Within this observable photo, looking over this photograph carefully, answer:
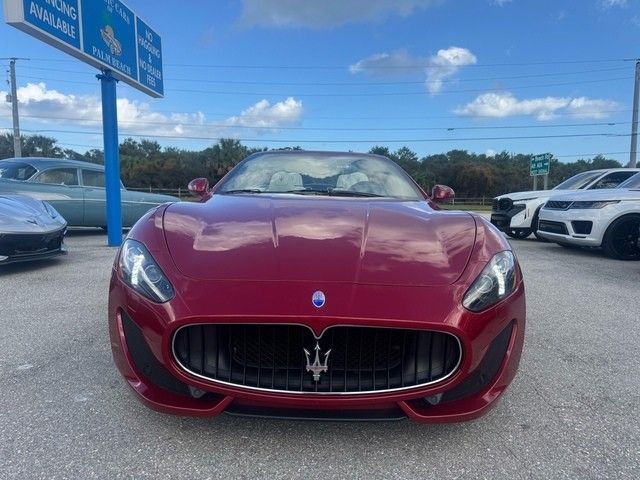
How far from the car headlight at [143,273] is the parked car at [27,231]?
3660 mm

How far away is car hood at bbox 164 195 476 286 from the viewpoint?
5.97 feet

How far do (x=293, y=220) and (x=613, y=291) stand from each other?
4.16 metres

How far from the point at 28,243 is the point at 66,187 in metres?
4.01

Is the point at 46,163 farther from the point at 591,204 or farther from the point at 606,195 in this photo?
the point at 606,195

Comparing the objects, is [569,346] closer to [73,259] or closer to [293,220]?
[293,220]

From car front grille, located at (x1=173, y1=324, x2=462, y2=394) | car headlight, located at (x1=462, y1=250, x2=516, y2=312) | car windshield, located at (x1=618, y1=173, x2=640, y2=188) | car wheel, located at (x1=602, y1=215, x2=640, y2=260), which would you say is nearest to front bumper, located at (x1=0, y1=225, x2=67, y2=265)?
car front grille, located at (x1=173, y1=324, x2=462, y2=394)

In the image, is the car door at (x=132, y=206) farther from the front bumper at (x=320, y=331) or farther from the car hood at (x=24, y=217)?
the front bumper at (x=320, y=331)

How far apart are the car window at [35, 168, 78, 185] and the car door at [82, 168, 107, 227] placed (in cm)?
19

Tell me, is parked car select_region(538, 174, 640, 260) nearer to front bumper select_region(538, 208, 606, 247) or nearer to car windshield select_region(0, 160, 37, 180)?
front bumper select_region(538, 208, 606, 247)

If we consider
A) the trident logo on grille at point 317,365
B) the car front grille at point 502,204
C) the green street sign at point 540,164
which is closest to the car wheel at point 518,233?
the car front grille at point 502,204

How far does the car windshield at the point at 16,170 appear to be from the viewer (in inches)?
315

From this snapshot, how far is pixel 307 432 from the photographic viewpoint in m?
1.93

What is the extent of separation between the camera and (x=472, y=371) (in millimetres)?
1720

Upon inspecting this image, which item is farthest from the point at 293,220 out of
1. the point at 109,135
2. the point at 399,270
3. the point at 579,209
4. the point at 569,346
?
the point at 109,135
